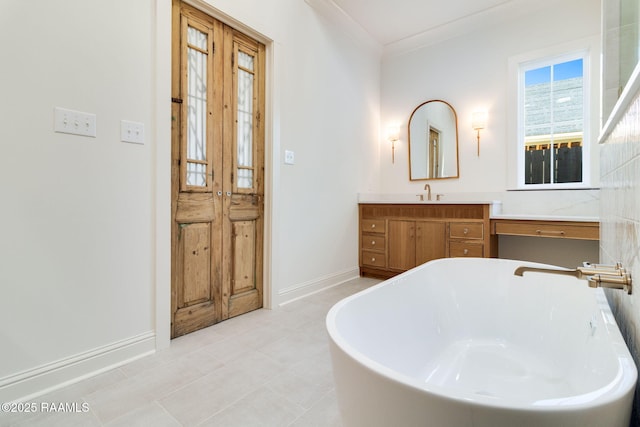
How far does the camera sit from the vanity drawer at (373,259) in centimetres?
335

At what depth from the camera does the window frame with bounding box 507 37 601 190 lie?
2.68m

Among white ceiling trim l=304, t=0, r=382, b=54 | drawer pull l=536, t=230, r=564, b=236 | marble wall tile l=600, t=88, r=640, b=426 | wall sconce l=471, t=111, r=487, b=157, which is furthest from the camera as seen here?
wall sconce l=471, t=111, r=487, b=157

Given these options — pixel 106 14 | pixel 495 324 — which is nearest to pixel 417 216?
pixel 495 324

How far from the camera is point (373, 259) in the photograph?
135 inches

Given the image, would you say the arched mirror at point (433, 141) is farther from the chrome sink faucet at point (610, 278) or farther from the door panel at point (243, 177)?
the chrome sink faucet at point (610, 278)

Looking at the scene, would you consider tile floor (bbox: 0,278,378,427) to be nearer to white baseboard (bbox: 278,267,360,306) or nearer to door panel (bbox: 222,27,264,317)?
door panel (bbox: 222,27,264,317)

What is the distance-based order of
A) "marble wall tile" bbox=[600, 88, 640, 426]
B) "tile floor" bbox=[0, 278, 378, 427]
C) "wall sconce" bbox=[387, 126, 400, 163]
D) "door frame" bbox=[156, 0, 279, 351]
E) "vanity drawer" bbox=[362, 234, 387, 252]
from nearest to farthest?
"marble wall tile" bbox=[600, 88, 640, 426] → "tile floor" bbox=[0, 278, 378, 427] → "door frame" bbox=[156, 0, 279, 351] → "vanity drawer" bbox=[362, 234, 387, 252] → "wall sconce" bbox=[387, 126, 400, 163]

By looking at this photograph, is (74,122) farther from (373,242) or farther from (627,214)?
(373,242)

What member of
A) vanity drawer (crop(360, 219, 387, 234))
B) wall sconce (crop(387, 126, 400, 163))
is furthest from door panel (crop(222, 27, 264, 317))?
wall sconce (crop(387, 126, 400, 163))

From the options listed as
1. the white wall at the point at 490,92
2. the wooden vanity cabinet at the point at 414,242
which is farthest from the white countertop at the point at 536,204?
the wooden vanity cabinet at the point at 414,242

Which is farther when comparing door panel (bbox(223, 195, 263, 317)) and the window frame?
the window frame

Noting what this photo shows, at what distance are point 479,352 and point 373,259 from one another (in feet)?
5.96

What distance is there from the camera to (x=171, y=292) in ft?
6.28

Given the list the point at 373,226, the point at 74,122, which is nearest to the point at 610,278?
the point at 74,122
